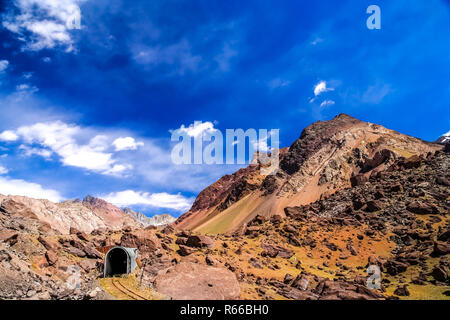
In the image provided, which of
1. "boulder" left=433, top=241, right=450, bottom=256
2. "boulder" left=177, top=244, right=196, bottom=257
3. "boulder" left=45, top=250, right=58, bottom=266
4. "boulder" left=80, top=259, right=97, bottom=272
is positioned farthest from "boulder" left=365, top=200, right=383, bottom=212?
"boulder" left=45, top=250, right=58, bottom=266

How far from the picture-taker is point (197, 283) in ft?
51.4

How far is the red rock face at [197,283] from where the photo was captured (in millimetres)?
14766

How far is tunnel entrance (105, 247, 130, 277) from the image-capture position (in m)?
18.3

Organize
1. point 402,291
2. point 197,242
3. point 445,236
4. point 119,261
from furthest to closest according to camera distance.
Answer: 1. point 197,242
2. point 445,236
3. point 402,291
4. point 119,261

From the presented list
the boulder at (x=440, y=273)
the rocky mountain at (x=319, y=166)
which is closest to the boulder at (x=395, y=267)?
the boulder at (x=440, y=273)

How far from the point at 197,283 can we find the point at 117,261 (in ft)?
23.3

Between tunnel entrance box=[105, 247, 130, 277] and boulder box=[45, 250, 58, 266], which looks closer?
boulder box=[45, 250, 58, 266]

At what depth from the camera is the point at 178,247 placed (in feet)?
87.3

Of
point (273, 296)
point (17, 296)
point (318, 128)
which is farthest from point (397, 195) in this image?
point (318, 128)

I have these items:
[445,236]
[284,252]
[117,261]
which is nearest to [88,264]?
[117,261]

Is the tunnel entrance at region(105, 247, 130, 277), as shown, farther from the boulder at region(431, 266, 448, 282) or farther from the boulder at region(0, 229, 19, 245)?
the boulder at region(431, 266, 448, 282)

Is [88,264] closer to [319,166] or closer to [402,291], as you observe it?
[402,291]

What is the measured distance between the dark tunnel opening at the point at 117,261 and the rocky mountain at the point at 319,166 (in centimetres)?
5949

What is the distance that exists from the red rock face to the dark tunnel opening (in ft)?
11.8
